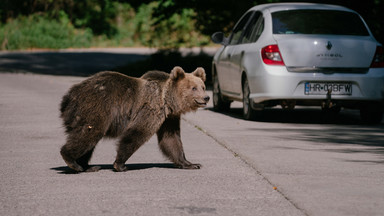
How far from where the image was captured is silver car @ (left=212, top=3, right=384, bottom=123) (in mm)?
11898

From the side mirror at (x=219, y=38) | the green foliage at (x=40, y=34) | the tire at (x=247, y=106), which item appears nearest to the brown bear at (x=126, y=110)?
the tire at (x=247, y=106)

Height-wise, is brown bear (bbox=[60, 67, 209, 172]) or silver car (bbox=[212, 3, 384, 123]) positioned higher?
brown bear (bbox=[60, 67, 209, 172])

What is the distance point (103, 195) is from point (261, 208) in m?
1.36

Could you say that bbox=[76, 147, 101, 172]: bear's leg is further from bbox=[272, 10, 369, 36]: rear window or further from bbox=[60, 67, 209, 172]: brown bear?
bbox=[272, 10, 369, 36]: rear window

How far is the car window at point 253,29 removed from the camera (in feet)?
42.5

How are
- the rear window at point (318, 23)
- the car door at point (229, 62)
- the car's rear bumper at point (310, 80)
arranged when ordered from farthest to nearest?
the car door at point (229, 62)
the rear window at point (318, 23)
the car's rear bumper at point (310, 80)

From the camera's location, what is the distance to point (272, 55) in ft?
39.6

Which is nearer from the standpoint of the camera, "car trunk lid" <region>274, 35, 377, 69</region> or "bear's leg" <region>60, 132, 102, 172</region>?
"bear's leg" <region>60, 132, 102, 172</region>

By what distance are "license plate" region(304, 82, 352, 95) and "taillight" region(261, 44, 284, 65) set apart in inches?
22.7

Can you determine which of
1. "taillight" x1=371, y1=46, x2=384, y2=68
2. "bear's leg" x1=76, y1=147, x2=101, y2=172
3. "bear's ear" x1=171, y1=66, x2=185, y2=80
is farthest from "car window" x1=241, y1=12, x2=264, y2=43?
"bear's leg" x1=76, y1=147, x2=101, y2=172

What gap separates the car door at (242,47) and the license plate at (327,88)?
52.0 inches

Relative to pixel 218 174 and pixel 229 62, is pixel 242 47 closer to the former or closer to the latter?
pixel 229 62

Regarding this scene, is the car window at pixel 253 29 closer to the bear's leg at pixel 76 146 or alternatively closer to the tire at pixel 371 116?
the tire at pixel 371 116

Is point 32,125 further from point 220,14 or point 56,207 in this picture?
point 220,14
